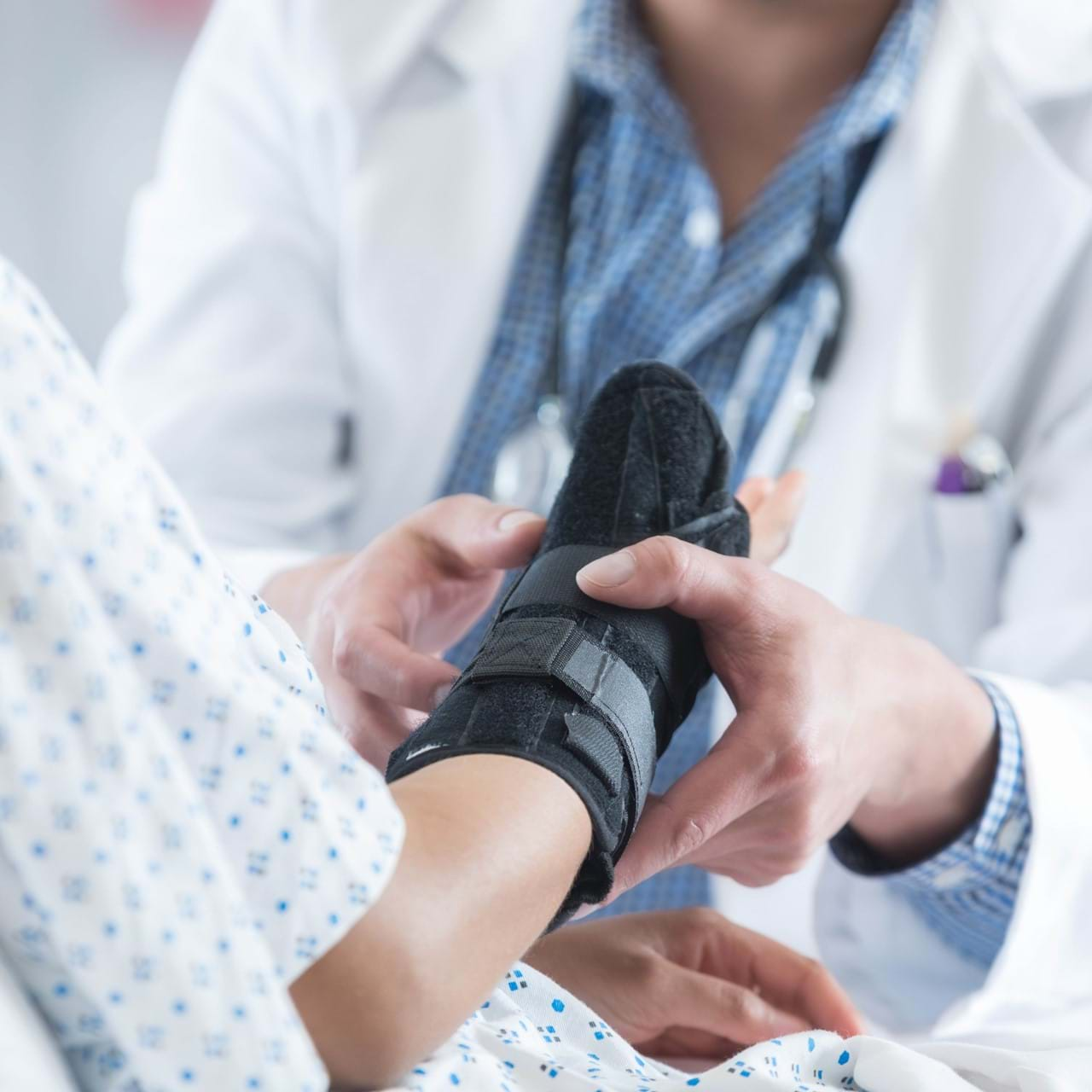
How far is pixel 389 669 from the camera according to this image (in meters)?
0.61

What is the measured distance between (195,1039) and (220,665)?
9 centimetres

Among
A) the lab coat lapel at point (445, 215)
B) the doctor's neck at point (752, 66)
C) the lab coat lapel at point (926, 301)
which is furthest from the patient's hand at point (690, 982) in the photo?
the doctor's neck at point (752, 66)

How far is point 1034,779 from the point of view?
29.6 inches

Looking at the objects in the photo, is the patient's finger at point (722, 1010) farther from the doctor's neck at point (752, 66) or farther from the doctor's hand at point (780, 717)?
the doctor's neck at point (752, 66)

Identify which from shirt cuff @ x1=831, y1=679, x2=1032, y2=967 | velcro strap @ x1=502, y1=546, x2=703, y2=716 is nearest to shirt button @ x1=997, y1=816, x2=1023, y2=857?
shirt cuff @ x1=831, y1=679, x2=1032, y2=967

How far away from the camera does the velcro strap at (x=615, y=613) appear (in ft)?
1.70

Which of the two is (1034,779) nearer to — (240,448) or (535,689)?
(535,689)

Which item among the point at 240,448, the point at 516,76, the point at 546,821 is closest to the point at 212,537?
the point at 240,448

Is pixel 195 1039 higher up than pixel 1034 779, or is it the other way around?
pixel 195 1039

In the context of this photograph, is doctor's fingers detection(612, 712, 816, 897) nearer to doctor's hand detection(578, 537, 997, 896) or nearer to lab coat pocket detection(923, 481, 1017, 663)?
doctor's hand detection(578, 537, 997, 896)

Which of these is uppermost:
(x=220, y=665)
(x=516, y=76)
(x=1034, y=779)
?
(x=516, y=76)

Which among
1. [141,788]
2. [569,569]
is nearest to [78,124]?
[569,569]

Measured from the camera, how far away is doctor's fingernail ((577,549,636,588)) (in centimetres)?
51

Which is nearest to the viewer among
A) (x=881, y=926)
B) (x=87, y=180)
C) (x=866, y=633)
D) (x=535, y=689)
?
(x=535, y=689)
